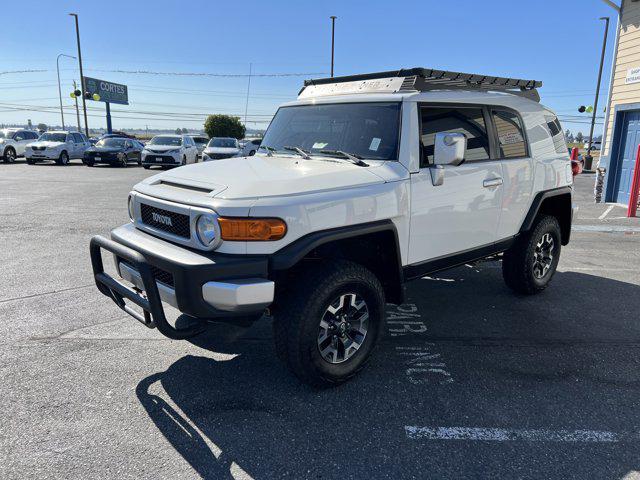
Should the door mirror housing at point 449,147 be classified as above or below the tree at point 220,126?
below

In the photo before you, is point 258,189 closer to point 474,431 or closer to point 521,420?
point 474,431

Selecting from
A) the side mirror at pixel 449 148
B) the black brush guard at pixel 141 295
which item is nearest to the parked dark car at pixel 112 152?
the black brush guard at pixel 141 295

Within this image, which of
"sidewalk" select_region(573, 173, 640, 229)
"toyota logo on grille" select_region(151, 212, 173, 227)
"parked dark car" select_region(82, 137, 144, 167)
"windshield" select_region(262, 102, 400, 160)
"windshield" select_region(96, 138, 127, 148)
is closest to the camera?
"toyota logo on grille" select_region(151, 212, 173, 227)

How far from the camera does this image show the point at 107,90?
5041 cm

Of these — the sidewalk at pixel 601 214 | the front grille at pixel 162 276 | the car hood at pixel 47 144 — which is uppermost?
the car hood at pixel 47 144

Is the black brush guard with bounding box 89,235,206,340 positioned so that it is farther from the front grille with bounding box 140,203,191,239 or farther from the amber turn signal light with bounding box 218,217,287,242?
the amber turn signal light with bounding box 218,217,287,242

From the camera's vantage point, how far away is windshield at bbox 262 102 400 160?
12.0 feet

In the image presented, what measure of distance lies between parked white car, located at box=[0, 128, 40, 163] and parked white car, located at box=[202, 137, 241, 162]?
1005cm

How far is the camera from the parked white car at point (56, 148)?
72.9ft

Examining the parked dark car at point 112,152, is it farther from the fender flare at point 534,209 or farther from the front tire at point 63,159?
the fender flare at point 534,209

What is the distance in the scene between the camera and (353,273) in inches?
126

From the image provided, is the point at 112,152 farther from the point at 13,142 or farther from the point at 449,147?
the point at 449,147

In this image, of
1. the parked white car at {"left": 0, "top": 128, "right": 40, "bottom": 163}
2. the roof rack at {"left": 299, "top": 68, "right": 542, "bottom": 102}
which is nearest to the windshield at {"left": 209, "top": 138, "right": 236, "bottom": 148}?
the parked white car at {"left": 0, "top": 128, "right": 40, "bottom": 163}

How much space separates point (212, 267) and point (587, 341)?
3368 mm
